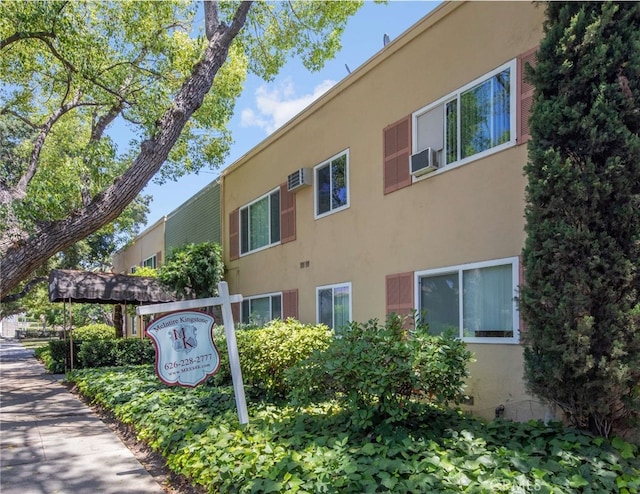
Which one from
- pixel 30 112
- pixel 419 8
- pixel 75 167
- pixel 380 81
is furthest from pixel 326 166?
pixel 30 112

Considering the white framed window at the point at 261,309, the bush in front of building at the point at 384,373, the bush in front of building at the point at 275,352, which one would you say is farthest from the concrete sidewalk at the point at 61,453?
the white framed window at the point at 261,309

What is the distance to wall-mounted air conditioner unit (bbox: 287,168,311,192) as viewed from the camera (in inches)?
409

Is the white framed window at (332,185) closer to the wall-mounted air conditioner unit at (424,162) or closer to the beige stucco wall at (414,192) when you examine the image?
the beige stucco wall at (414,192)

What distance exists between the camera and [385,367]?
500 centimetres

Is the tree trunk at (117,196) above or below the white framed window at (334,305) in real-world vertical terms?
above

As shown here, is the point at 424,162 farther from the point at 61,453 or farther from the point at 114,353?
the point at 114,353

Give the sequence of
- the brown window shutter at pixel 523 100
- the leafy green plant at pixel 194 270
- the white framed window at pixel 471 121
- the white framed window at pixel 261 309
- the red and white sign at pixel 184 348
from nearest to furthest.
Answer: the red and white sign at pixel 184 348
the brown window shutter at pixel 523 100
the white framed window at pixel 471 121
the white framed window at pixel 261 309
the leafy green plant at pixel 194 270

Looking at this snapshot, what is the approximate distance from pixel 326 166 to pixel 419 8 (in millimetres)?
3409

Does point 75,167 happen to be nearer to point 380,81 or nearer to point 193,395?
point 193,395

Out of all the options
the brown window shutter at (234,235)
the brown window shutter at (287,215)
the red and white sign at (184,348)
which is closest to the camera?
the red and white sign at (184,348)

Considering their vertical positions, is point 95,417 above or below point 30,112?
below

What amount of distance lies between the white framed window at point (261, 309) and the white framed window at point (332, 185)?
2.58m

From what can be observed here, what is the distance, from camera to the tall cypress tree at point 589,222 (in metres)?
4.37

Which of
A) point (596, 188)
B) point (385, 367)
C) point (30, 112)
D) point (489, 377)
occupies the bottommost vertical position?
point (489, 377)
